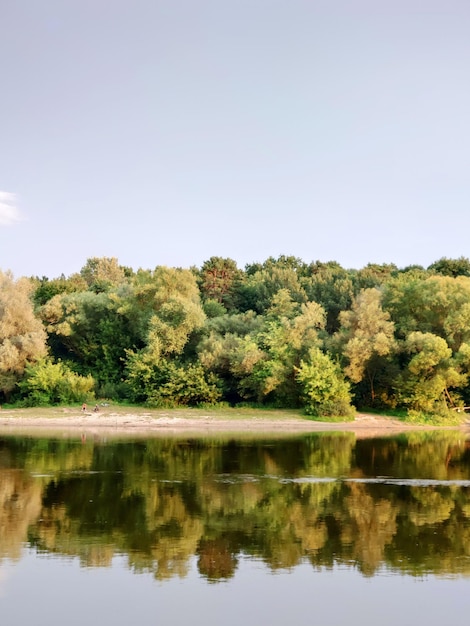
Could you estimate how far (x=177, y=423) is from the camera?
46.5 m

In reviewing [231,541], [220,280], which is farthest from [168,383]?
[231,541]

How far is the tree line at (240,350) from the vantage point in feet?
163

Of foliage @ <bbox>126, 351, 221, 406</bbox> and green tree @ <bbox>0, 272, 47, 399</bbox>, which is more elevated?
green tree @ <bbox>0, 272, 47, 399</bbox>

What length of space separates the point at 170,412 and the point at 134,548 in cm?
3296

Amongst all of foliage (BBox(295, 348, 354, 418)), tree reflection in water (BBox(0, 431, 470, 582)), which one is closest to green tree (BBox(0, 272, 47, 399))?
tree reflection in water (BBox(0, 431, 470, 582))

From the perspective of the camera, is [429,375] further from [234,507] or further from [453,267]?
[234,507]

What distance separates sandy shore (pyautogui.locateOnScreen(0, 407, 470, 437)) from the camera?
4459 cm

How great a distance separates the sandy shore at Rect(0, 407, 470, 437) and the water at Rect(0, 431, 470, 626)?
1342cm

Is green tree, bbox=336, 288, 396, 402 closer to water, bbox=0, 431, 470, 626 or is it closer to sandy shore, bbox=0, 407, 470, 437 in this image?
sandy shore, bbox=0, 407, 470, 437

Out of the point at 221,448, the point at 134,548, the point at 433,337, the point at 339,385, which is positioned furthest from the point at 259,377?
the point at 134,548

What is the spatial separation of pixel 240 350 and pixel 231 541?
3504cm

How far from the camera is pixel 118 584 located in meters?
14.0

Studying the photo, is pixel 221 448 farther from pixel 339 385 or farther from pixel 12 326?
pixel 12 326

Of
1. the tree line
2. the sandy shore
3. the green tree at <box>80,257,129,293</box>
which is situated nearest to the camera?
the sandy shore
